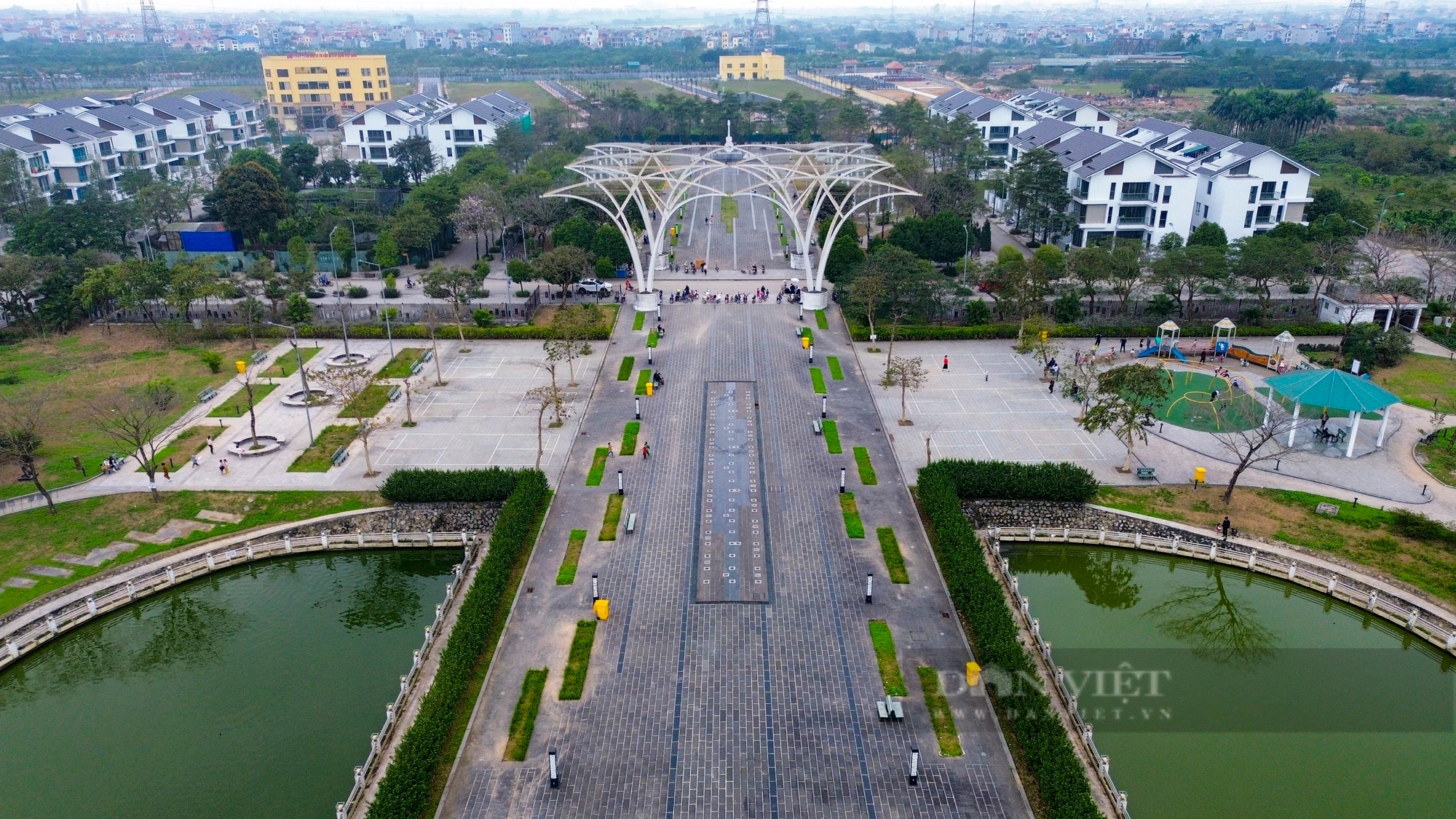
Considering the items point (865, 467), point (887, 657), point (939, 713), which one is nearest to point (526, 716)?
point (887, 657)

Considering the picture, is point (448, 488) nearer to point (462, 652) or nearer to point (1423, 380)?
point (462, 652)

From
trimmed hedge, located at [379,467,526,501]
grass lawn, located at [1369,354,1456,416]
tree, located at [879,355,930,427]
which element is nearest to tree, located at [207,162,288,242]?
trimmed hedge, located at [379,467,526,501]

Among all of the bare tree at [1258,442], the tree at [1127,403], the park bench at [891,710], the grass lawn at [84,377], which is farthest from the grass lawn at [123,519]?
the bare tree at [1258,442]

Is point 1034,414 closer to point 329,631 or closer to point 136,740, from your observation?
point 329,631

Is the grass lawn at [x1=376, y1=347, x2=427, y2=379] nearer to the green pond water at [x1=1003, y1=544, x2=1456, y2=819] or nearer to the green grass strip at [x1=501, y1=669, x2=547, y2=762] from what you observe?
the green grass strip at [x1=501, y1=669, x2=547, y2=762]

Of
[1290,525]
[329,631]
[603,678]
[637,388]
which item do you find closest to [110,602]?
[329,631]
